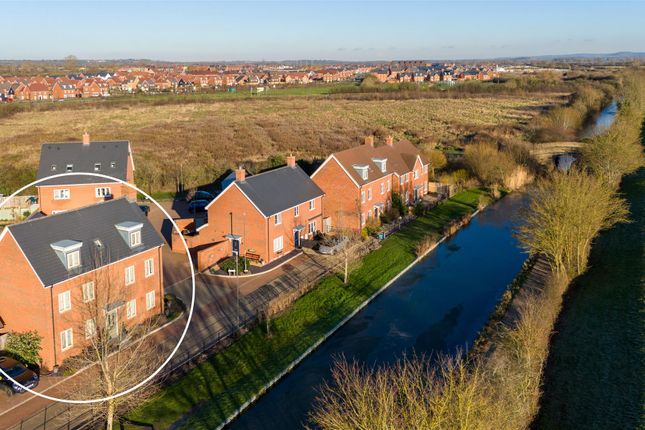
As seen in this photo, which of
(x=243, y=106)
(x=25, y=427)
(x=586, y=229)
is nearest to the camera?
(x=25, y=427)

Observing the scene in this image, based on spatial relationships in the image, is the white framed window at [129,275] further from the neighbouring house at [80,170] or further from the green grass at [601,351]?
the green grass at [601,351]

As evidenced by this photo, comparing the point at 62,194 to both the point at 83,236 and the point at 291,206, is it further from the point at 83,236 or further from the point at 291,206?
the point at 83,236

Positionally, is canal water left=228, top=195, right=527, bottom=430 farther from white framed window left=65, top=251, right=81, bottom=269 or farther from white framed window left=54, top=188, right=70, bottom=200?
white framed window left=54, top=188, right=70, bottom=200

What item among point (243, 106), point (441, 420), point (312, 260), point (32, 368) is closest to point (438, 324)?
point (312, 260)

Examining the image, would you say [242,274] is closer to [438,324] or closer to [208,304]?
[208,304]

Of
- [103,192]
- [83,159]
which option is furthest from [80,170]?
[103,192]

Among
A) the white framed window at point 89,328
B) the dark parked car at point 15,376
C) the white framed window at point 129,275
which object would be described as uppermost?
the white framed window at point 129,275

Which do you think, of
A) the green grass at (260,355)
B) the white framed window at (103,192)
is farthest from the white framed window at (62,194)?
the green grass at (260,355)
